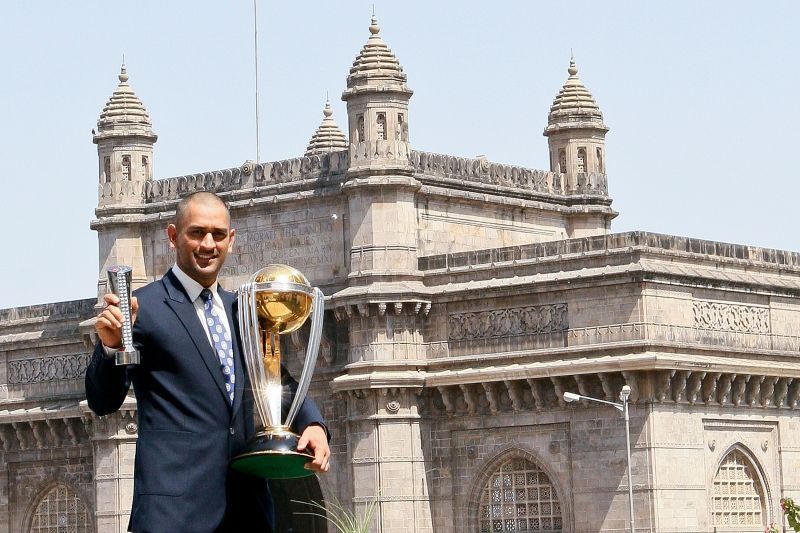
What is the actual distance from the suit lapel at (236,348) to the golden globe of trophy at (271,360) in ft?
0.15

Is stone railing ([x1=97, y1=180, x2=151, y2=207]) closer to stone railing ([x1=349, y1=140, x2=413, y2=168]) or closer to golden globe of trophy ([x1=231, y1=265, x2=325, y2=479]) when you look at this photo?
stone railing ([x1=349, y1=140, x2=413, y2=168])

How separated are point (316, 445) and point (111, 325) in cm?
108

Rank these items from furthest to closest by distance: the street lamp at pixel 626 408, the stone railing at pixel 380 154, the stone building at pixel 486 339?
the stone railing at pixel 380 154 < the stone building at pixel 486 339 < the street lamp at pixel 626 408

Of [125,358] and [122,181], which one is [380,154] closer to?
[122,181]

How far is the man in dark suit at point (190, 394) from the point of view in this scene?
850 cm

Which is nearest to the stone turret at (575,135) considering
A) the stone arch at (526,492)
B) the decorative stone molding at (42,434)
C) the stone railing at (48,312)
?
the stone arch at (526,492)

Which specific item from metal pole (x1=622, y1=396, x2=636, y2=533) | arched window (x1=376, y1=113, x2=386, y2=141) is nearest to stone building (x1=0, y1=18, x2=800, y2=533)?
arched window (x1=376, y1=113, x2=386, y2=141)

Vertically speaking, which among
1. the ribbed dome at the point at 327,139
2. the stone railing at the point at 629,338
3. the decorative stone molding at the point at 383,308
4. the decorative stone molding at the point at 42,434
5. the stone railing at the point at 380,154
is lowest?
the decorative stone molding at the point at 42,434

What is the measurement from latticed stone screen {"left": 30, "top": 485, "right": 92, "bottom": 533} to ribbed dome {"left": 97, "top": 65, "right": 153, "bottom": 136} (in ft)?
30.1

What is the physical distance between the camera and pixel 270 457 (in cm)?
851

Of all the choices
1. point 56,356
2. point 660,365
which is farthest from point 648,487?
point 56,356

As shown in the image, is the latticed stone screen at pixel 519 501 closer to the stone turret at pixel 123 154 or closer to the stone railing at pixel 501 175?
the stone railing at pixel 501 175

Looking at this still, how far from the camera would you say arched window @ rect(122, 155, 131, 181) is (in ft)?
151

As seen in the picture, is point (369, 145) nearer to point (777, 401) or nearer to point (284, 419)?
point (777, 401)
